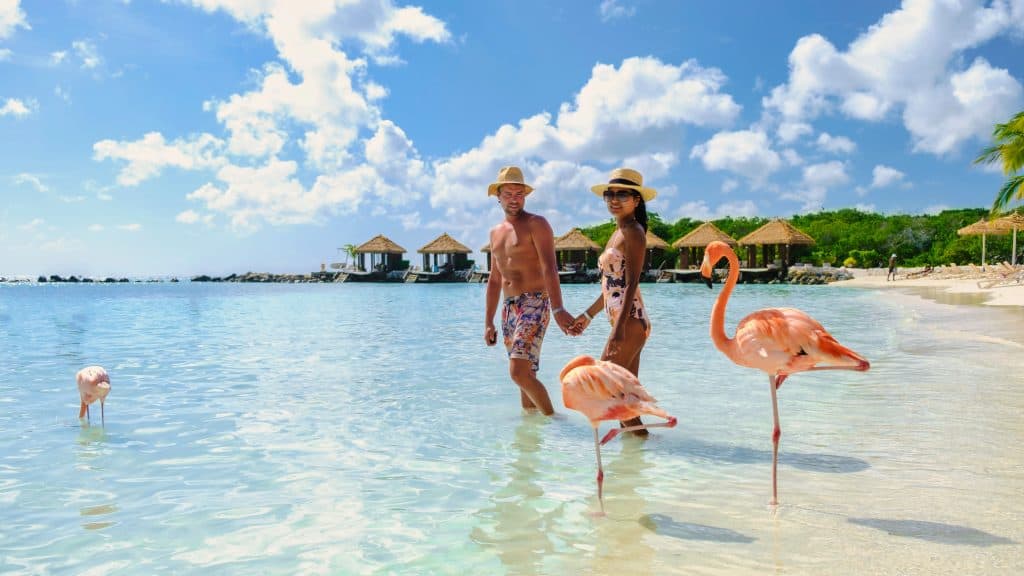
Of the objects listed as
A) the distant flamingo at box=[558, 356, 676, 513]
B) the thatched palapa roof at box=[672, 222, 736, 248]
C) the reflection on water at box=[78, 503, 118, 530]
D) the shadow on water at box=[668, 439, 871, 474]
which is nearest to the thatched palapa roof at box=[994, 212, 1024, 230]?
the thatched palapa roof at box=[672, 222, 736, 248]

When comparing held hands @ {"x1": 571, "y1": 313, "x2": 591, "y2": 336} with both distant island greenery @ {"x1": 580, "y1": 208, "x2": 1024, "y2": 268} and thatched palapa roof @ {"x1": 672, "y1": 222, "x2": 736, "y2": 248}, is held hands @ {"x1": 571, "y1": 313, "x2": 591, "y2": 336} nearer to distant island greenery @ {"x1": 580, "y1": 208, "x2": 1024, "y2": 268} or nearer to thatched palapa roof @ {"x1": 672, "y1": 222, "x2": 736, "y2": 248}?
thatched palapa roof @ {"x1": 672, "y1": 222, "x2": 736, "y2": 248}

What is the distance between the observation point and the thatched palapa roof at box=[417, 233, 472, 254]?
61.8 m

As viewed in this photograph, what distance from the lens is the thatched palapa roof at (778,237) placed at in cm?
4803

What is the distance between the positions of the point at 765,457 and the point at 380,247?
64079 mm

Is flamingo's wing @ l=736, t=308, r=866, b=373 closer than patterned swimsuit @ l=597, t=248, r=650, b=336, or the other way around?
flamingo's wing @ l=736, t=308, r=866, b=373

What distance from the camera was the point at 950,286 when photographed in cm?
3225

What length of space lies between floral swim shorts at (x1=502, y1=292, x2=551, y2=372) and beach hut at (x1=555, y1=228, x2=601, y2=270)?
50707 millimetres

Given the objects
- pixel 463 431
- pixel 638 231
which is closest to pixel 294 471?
pixel 463 431

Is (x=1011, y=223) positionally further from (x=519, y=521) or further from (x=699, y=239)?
(x=519, y=521)

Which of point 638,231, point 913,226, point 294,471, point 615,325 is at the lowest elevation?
point 294,471

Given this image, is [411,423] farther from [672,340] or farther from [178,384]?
[672,340]

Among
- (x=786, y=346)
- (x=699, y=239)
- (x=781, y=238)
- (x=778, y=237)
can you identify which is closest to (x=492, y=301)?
(x=786, y=346)

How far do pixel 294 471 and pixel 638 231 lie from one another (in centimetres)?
287

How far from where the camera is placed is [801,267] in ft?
166
